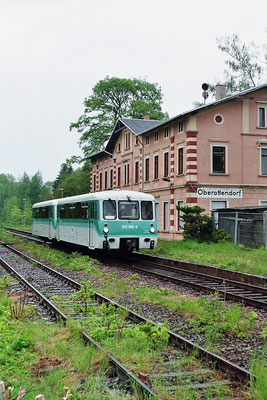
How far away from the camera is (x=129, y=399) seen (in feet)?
15.4

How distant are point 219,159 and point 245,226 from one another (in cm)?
835

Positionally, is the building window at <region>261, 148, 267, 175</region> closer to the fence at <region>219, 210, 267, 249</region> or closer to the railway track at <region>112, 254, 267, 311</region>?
the fence at <region>219, 210, 267, 249</region>

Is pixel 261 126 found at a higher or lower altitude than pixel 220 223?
higher

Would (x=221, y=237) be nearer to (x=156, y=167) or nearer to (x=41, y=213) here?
(x=156, y=167)

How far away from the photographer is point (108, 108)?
5234cm

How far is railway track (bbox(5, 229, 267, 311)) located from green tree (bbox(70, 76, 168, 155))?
3219 centimetres

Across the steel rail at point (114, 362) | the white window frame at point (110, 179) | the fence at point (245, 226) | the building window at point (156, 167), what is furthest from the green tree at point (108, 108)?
the steel rail at point (114, 362)

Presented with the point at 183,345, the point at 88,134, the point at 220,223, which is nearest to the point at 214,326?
the point at 183,345

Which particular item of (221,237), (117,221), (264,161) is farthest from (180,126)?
(117,221)

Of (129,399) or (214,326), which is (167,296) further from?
(129,399)

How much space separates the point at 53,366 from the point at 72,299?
4680 mm

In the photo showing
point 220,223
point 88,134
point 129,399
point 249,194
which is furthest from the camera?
point 88,134

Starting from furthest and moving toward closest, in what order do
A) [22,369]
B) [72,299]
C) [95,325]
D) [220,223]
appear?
[220,223], [72,299], [95,325], [22,369]

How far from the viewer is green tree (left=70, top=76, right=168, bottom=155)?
51.2m
